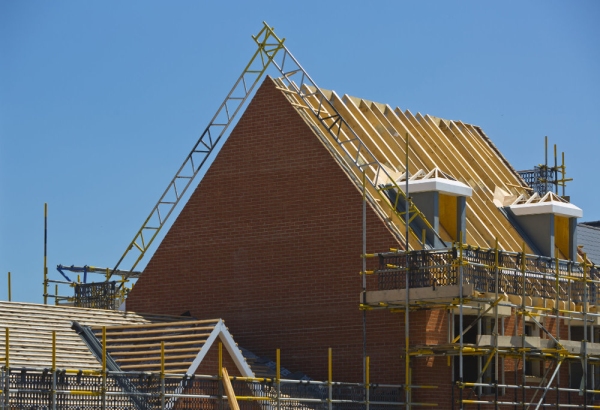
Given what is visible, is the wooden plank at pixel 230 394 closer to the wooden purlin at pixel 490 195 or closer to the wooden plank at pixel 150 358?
the wooden plank at pixel 150 358

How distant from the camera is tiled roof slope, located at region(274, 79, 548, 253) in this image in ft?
134

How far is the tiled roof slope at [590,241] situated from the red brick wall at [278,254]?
13.1 m

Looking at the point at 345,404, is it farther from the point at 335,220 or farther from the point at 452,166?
the point at 452,166

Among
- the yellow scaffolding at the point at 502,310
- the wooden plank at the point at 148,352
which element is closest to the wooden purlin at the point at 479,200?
the yellow scaffolding at the point at 502,310

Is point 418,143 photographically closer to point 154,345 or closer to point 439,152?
point 439,152

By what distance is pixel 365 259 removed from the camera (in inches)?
1489

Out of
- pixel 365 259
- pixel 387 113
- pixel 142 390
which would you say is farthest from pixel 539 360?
pixel 142 390

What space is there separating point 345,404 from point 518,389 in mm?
6206

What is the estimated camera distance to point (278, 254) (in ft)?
131

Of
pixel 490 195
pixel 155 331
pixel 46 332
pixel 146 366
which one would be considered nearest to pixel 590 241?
pixel 490 195

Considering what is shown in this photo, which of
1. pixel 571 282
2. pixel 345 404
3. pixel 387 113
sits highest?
pixel 387 113

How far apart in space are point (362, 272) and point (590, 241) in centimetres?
1534

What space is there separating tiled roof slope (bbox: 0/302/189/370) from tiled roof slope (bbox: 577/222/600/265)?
18251 mm

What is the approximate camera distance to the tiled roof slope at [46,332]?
32781mm
